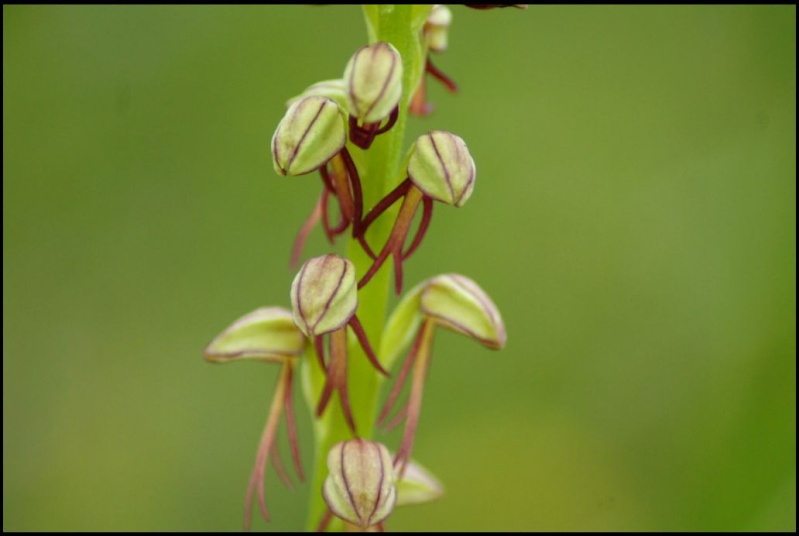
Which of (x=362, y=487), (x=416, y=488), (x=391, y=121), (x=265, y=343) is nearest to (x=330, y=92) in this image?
(x=391, y=121)

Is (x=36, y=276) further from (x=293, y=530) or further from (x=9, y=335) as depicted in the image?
(x=293, y=530)

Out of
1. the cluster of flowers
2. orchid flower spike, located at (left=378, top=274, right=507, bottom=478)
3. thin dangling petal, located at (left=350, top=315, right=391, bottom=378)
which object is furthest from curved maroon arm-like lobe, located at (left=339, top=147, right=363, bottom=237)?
orchid flower spike, located at (left=378, top=274, right=507, bottom=478)

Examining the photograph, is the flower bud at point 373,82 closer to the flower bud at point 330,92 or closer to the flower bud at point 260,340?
the flower bud at point 330,92

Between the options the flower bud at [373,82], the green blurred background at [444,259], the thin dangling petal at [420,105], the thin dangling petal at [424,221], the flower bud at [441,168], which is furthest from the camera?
the green blurred background at [444,259]

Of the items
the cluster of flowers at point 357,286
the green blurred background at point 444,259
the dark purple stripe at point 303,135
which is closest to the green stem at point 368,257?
the cluster of flowers at point 357,286

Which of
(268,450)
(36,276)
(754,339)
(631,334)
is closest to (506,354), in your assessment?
(631,334)

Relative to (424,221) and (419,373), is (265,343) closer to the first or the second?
(419,373)
